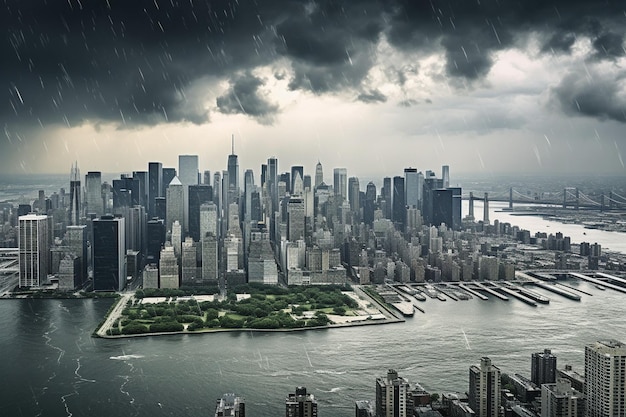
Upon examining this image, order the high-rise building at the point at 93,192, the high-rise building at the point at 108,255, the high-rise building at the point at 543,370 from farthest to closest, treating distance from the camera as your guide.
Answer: the high-rise building at the point at 93,192
the high-rise building at the point at 108,255
the high-rise building at the point at 543,370

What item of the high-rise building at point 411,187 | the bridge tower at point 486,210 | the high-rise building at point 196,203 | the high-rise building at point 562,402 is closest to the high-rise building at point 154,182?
the high-rise building at point 196,203

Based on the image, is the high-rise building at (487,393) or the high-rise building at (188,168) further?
the high-rise building at (188,168)

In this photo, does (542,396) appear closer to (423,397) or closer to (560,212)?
(423,397)

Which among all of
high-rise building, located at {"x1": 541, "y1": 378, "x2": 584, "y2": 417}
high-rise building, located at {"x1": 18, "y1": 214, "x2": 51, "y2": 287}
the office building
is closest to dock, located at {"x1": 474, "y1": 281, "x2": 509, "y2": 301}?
the office building

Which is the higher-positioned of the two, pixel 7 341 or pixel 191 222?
pixel 191 222

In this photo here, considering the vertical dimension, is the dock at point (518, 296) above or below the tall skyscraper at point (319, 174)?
below

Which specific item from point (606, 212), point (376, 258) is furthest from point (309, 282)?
point (606, 212)

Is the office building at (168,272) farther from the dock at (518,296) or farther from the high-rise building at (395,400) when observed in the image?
the high-rise building at (395,400)
